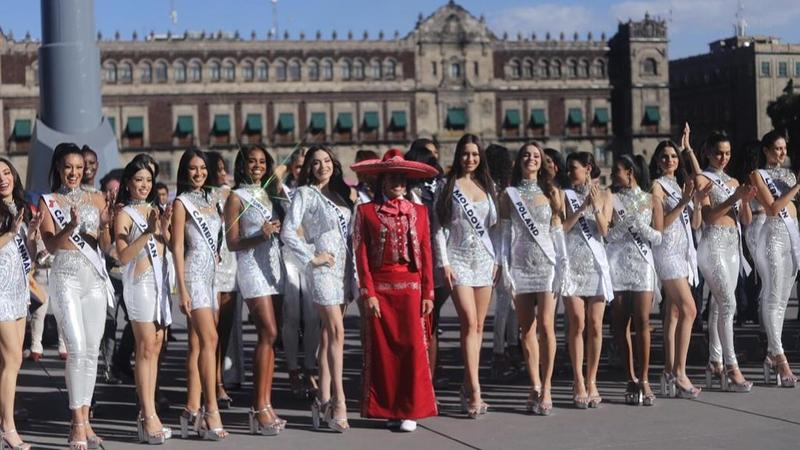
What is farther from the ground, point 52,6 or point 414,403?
point 52,6

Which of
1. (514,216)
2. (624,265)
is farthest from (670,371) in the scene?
(514,216)

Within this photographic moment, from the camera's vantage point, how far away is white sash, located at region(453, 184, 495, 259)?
7.08 m

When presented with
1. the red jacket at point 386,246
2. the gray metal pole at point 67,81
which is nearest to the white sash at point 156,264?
the red jacket at point 386,246

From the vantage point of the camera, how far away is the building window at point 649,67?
226 ft

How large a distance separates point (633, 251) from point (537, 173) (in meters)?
0.76

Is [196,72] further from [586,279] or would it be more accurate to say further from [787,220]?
[586,279]

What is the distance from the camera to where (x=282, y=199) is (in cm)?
737

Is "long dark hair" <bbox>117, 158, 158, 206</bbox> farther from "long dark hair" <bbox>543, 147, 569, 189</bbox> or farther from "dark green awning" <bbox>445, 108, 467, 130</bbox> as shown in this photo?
"dark green awning" <bbox>445, 108, 467, 130</bbox>

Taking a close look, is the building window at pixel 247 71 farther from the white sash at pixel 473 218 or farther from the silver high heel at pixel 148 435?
the silver high heel at pixel 148 435

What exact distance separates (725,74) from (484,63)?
15015 millimetres

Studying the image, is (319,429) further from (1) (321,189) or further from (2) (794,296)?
(2) (794,296)

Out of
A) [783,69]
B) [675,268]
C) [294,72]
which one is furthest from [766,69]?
[675,268]

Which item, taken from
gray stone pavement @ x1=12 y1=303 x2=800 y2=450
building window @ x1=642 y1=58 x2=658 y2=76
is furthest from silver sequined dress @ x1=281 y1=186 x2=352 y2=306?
building window @ x1=642 y1=58 x2=658 y2=76

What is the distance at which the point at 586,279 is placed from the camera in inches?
286
